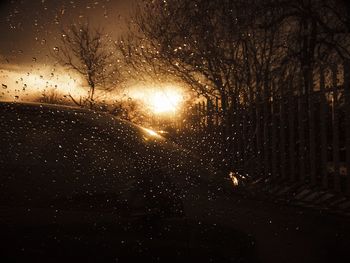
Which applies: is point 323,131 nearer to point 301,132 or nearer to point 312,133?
→ point 312,133

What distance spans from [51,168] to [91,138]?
0.91 ft

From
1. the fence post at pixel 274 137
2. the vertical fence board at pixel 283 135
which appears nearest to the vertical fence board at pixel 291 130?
the vertical fence board at pixel 283 135

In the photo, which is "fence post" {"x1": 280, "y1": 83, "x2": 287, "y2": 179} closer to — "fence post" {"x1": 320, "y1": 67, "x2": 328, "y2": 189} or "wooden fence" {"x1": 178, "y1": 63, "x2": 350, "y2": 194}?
"wooden fence" {"x1": 178, "y1": 63, "x2": 350, "y2": 194}

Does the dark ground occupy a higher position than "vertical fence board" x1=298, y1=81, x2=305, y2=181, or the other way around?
"vertical fence board" x1=298, y1=81, x2=305, y2=181

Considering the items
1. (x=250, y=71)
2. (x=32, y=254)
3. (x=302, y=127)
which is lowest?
(x=32, y=254)

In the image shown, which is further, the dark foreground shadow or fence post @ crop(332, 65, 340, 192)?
fence post @ crop(332, 65, 340, 192)

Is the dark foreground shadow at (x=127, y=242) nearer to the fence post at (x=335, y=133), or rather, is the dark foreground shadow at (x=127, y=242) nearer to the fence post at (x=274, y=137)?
the fence post at (x=335, y=133)

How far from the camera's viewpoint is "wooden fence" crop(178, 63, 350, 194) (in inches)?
214

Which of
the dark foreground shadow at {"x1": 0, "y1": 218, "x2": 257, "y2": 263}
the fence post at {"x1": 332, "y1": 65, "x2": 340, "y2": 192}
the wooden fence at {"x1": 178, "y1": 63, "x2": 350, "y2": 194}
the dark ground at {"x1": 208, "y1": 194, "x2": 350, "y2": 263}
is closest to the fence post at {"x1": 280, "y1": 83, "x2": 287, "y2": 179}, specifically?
the wooden fence at {"x1": 178, "y1": 63, "x2": 350, "y2": 194}

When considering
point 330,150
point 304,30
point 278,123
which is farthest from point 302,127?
point 304,30

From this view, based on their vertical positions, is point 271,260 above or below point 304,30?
below

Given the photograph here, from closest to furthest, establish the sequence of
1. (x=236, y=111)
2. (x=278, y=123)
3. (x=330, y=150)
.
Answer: (x=330, y=150) → (x=278, y=123) → (x=236, y=111)

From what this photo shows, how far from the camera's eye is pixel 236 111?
9008 mm

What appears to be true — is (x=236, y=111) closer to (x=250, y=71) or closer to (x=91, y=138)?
(x=250, y=71)
